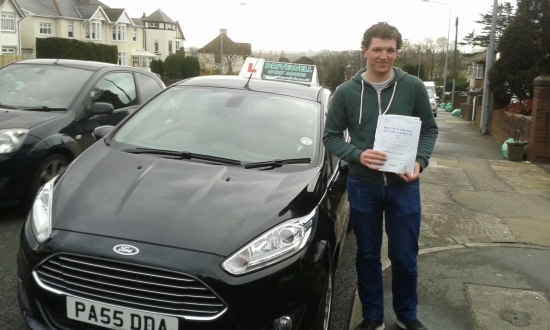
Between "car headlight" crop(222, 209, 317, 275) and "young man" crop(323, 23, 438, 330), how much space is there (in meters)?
0.54

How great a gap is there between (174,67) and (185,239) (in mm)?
61062

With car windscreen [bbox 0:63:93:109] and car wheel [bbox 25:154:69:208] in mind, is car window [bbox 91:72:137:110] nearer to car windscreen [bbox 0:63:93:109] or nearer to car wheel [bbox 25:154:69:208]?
car windscreen [bbox 0:63:93:109]

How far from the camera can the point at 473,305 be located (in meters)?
4.15

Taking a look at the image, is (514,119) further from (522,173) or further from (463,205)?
(463,205)

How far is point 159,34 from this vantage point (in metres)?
96.6

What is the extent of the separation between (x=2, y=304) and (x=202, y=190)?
1.63m

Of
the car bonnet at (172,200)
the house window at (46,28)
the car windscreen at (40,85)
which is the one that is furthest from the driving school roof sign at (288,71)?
the house window at (46,28)

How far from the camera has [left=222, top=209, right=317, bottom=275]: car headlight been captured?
2777 millimetres

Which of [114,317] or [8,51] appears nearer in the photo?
[114,317]

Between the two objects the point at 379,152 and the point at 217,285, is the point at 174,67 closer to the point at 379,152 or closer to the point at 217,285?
the point at 379,152

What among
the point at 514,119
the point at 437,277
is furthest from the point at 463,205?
the point at 514,119

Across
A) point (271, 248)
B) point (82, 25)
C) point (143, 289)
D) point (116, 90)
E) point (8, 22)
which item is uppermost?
point (82, 25)

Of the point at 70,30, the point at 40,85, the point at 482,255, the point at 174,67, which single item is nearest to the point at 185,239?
the point at 482,255

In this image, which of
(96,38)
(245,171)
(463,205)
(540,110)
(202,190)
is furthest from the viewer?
(96,38)
